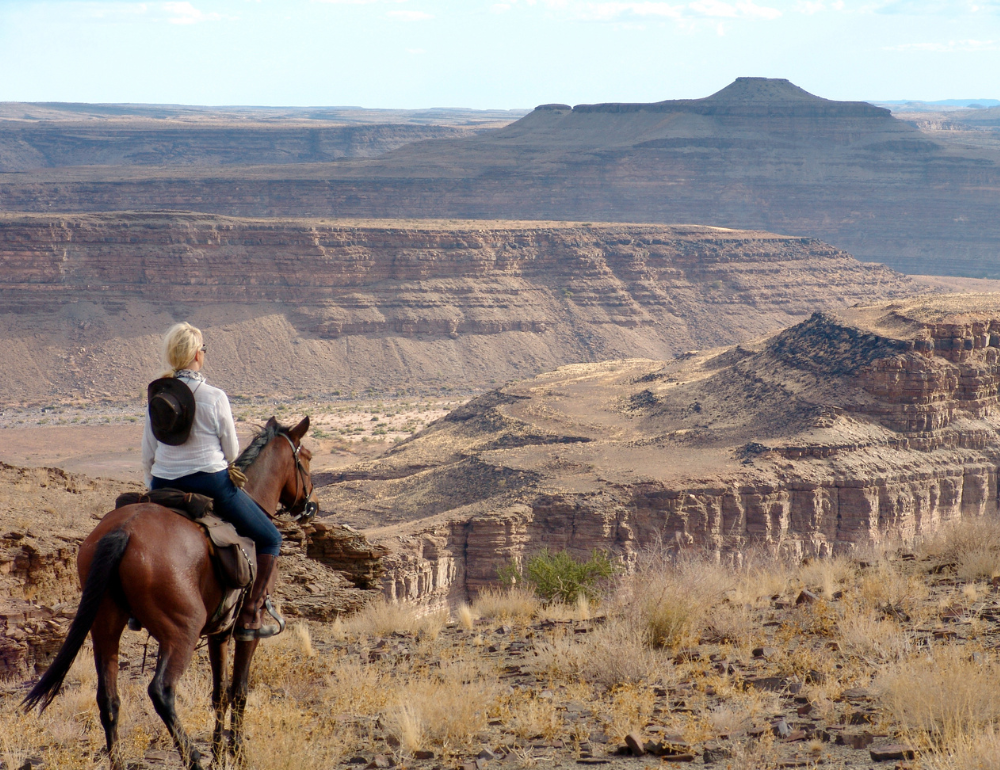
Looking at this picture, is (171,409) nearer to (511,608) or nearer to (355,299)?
(511,608)

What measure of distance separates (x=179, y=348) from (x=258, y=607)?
2077 mm

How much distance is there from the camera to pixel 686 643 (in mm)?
10227

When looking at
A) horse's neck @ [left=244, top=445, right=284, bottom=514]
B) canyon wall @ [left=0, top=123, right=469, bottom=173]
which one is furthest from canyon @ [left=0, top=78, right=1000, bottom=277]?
horse's neck @ [left=244, top=445, right=284, bottom=514]

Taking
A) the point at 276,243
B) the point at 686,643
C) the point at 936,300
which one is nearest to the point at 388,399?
the point at 276,243

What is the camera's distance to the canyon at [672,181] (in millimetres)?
98375

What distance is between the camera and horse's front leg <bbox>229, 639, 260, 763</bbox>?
7207 millimetres

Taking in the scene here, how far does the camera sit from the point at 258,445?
26.6 ft

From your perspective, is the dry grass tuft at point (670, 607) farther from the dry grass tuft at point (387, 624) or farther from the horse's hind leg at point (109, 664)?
the horse's hind leg at point (109, 664)

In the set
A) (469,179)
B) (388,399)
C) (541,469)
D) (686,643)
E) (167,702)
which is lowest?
(388,399)

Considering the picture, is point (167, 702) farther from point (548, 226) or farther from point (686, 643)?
point (548, 226)

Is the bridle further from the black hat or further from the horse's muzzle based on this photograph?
the black hat

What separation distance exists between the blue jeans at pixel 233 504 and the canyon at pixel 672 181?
9269 centimetres

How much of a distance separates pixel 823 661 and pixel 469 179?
10023 centimetres

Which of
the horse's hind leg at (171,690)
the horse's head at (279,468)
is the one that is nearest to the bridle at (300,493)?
the horse's head at (279,468)
